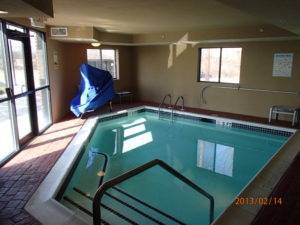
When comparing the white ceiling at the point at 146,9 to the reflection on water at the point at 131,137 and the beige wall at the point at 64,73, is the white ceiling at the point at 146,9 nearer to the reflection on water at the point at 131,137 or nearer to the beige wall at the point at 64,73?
the beige wall at the point at 64,73

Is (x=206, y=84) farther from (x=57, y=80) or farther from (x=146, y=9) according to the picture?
(x=57, y=80)

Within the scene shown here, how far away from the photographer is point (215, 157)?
5.30 meters

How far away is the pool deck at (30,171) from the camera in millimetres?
2674

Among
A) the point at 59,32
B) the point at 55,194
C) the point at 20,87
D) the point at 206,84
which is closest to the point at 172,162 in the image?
the point at 55,194

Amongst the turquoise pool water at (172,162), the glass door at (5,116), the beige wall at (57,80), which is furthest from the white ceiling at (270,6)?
the beige wall at (57,80)

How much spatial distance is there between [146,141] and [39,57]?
10.5 feet

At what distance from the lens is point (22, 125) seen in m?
5.03

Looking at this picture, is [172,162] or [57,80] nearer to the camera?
[172,162]

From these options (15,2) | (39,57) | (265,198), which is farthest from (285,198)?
(39,57)

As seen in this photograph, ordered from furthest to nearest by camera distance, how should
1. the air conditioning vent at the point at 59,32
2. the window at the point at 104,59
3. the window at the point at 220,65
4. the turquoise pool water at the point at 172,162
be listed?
the window at the point at 104,59
the window at the point at 220,65
the air conditioning vent at the point at 59,32
the turquoise pool water at the point at 172,162

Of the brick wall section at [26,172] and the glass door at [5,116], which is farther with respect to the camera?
the glass door at [5,116]

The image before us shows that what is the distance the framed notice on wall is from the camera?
21.1ft

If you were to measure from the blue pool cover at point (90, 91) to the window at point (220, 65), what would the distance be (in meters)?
3.13

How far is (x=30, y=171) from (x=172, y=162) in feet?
8.35
